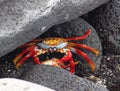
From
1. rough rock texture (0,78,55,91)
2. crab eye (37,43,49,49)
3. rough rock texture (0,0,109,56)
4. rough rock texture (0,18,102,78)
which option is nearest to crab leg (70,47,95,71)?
rough rock texture (0,18,102,78)

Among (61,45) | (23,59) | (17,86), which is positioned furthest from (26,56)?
(17,86)


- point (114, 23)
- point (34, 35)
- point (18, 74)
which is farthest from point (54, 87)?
point (114, 23)

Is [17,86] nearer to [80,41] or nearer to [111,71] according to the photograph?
[80,41]

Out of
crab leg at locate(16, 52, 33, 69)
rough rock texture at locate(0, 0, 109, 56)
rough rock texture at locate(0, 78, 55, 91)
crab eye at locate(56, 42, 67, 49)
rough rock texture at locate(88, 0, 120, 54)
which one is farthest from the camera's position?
rough rock texture at locate(88, 0, 120, 54)

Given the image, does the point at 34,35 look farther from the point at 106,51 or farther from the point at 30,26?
the point at 106,51

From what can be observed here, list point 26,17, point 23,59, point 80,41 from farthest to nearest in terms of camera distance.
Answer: point 80,41, point 23,59, point 26,17

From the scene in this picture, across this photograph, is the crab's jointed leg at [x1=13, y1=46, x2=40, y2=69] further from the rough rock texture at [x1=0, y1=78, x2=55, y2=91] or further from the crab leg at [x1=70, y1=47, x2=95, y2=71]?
the rough rock texture at [x1=0, y1=78, x2=55, y2=91]
